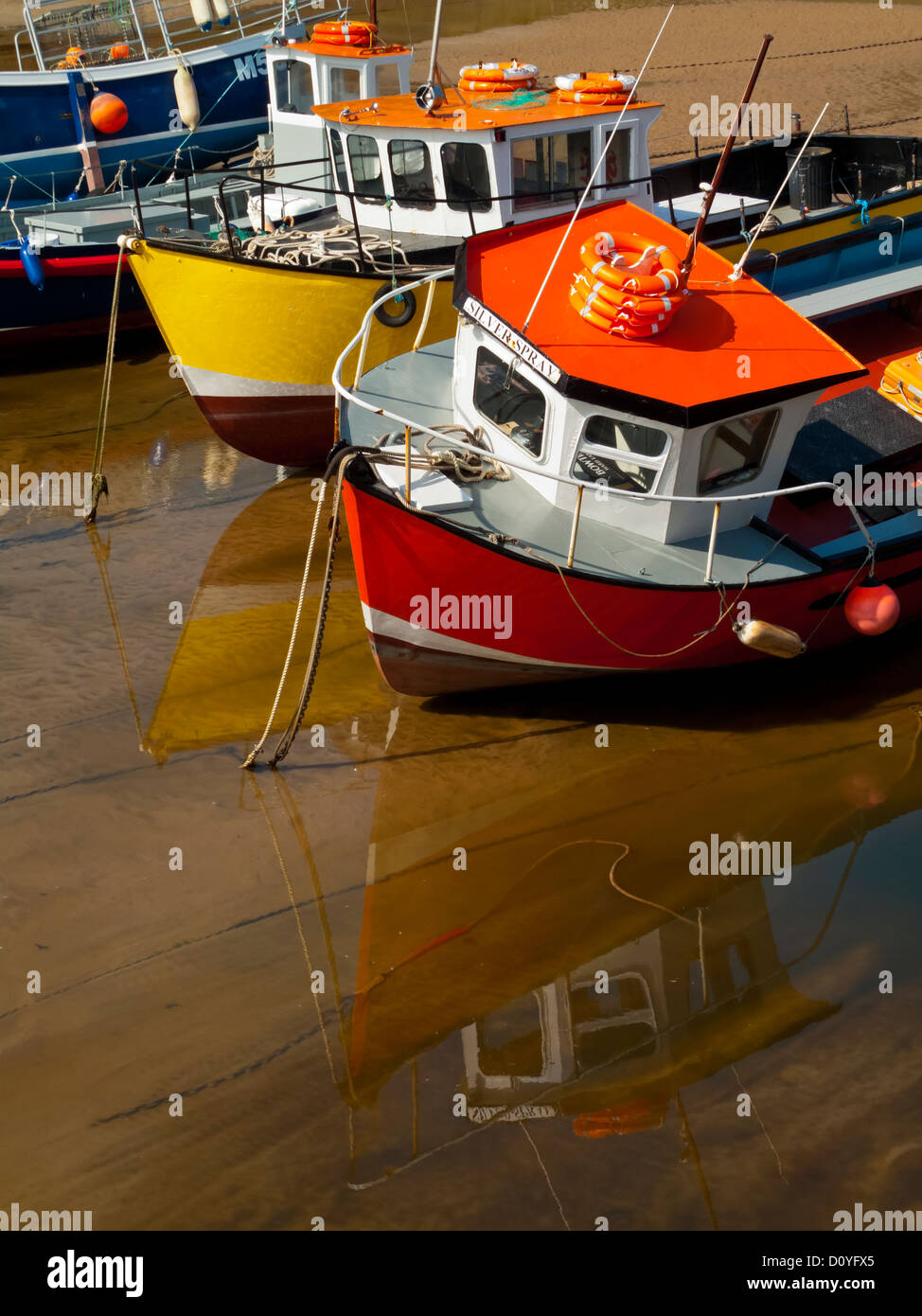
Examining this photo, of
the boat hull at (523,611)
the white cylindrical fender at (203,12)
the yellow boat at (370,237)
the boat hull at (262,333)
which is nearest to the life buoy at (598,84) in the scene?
the yellow boat at (370,237)

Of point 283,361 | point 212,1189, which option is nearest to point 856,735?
point 212,1189

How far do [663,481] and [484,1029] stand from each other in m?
3.49

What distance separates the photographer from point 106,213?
14.4 m

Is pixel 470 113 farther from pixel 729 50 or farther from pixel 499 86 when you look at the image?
pixel 729 50

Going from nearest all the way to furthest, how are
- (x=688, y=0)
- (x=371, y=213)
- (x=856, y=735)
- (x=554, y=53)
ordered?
(x=856, y=735) → (x=371, y=213) → (x=554, y=53) → (x=688, y=0)

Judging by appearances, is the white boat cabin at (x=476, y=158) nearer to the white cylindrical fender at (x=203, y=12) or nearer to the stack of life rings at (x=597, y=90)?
the stack of life rings at (x=597, y=90)

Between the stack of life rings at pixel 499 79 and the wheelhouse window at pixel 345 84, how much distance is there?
2.05 m

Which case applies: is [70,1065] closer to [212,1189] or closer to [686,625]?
[212,1189]

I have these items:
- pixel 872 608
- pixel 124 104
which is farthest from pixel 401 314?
pixel 124 104

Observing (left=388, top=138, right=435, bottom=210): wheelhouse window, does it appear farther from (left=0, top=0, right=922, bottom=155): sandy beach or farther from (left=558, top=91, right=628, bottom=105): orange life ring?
(left=0, top=0, right=922, bottom=155): sandy beach

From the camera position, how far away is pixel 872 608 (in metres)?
7.68

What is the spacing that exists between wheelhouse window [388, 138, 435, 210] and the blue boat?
16.6 ft

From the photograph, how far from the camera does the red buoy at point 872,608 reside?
7.66 metres

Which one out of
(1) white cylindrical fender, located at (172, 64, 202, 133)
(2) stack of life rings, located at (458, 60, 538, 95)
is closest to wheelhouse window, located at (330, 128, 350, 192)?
(2) stack of life rings, located at (458, 60, 538, 95)
